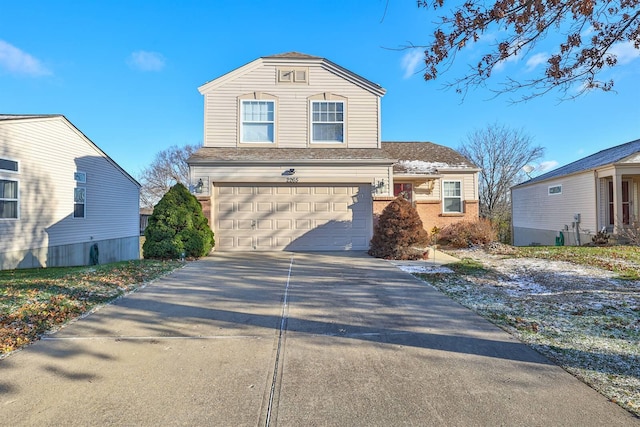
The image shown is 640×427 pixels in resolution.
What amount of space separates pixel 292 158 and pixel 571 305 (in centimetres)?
864

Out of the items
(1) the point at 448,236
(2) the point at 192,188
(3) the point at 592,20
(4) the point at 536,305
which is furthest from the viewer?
(1) the point at 448,236

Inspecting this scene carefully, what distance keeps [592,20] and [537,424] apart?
4.51 m

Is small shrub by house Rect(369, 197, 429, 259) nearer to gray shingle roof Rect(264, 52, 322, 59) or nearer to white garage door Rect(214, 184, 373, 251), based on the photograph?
white garage door Rect(214, 184, 373, 251)

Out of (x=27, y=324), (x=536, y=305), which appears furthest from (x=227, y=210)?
(x=536, y=305)

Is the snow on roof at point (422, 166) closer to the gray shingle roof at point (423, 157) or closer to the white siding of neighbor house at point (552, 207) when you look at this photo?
the gray shingle roof at point (423, 157)

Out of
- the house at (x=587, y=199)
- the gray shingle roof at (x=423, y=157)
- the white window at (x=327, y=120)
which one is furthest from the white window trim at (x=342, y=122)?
the house at (x=587, y=199)

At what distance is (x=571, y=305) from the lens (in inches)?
208

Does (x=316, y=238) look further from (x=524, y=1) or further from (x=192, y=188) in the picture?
(x=524, y=1)

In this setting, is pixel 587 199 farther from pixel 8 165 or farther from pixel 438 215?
pixel 8 165

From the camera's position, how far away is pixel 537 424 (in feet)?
7.97

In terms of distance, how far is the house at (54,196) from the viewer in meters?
11.2

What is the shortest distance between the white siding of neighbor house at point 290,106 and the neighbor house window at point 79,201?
618 cm

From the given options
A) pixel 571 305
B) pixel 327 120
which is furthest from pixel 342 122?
pixel 571 305

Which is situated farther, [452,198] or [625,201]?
[625,201]
